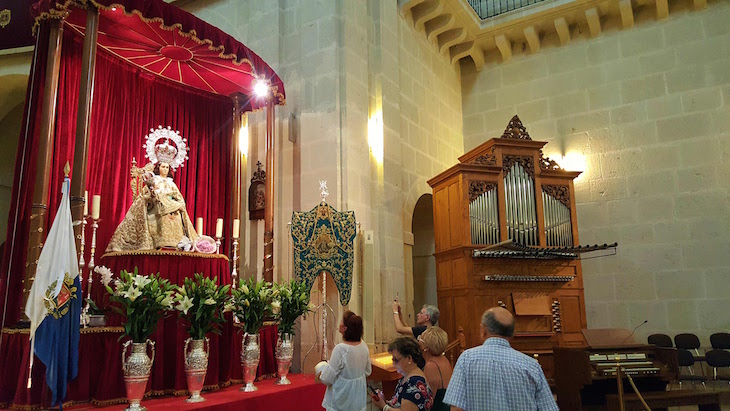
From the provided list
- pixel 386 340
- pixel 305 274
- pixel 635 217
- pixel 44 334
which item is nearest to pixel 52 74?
pixel 44 334

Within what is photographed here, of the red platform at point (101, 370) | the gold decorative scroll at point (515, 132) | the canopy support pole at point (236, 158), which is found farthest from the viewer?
the gold decorative scroll at point (515, 132)

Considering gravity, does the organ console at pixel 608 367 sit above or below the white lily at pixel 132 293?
below

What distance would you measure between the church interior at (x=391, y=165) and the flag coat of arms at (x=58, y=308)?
0.20m

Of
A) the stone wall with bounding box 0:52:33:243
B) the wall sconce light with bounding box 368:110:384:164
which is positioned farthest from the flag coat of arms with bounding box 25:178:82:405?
the stone wall with bounding box 0:52:33:243

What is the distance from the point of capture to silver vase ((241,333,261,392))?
5.49 meters

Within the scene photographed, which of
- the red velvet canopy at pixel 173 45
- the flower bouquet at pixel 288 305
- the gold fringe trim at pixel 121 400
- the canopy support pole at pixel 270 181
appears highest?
the red velvet canopy at pixel 173 45

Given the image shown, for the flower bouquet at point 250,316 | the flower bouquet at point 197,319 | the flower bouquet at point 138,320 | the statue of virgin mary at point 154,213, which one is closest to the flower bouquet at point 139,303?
the flower bouquet at point 138,320

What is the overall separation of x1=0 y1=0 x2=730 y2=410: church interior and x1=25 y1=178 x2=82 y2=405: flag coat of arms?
0.20m

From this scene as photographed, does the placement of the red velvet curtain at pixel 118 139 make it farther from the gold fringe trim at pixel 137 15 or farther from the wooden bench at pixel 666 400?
the wooden bench at pixel 666 400

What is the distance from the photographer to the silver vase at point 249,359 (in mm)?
5488

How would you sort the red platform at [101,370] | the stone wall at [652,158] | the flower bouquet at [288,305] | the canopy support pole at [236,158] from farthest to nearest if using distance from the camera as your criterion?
1. the stone wall at [652,158]
2. the canopy support pole at [236,158]
3. the flower bouquet at [288,305]
4. the red platform at [101,370]

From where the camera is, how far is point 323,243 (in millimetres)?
6938

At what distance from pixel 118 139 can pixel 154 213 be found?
1.27 meters

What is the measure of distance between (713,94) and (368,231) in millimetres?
6562
